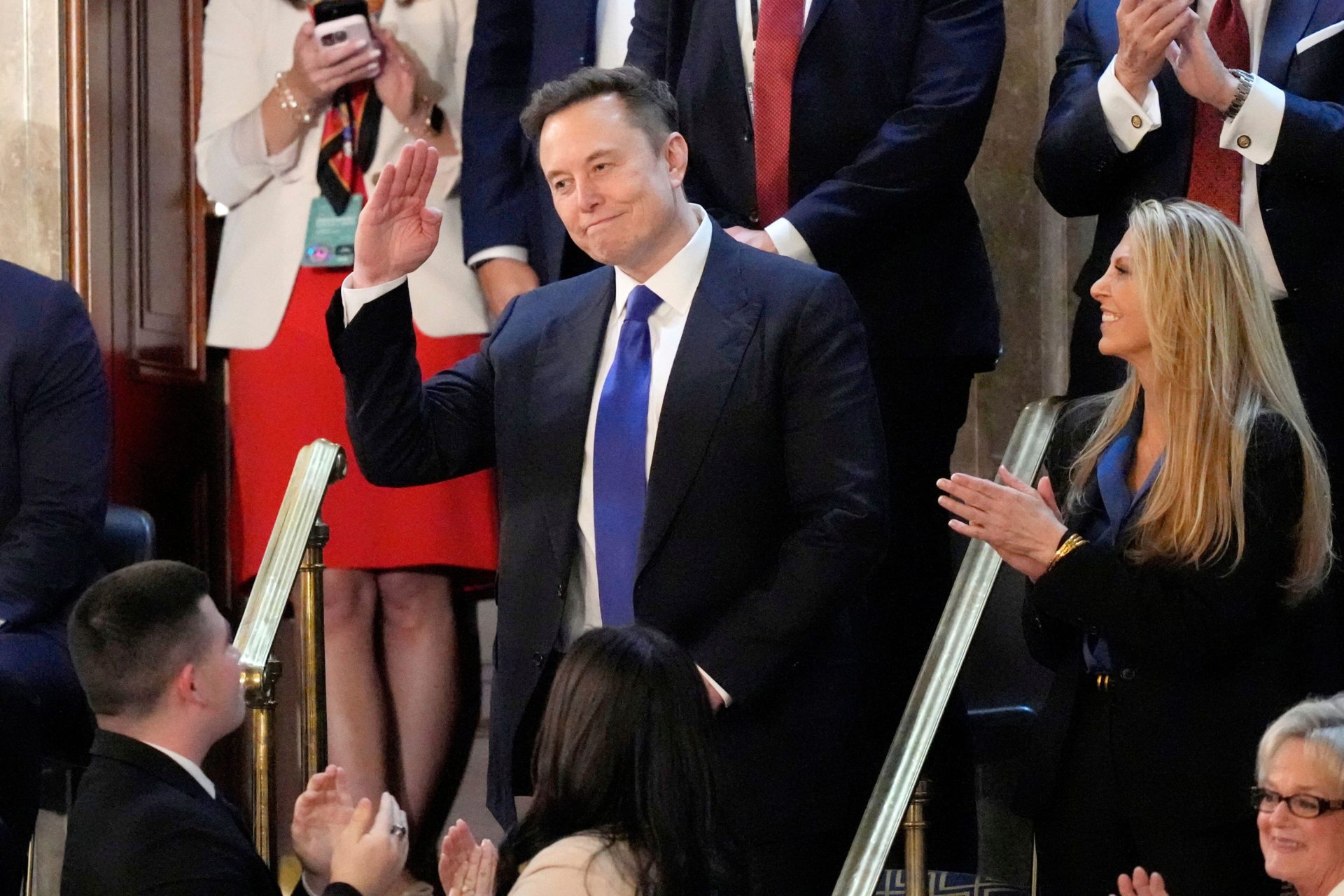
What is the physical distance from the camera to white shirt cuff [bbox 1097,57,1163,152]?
360 cm

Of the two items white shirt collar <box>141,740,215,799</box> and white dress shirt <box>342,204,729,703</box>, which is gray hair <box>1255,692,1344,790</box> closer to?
white dress shirt <box>342,204,729,703</box>

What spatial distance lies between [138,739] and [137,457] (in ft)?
7.65

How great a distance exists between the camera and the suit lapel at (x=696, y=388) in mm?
3076

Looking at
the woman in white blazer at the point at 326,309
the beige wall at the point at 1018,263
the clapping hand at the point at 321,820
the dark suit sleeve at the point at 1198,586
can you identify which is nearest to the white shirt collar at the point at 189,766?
the clapping hand at the point at 321,820

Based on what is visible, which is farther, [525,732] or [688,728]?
[525,732]

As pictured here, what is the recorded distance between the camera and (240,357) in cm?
486

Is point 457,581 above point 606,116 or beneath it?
beneath

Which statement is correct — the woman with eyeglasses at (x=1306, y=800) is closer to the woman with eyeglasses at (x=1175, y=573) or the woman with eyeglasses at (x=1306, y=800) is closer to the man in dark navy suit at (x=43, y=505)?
the woman with eyeglasses at (x=1175, y=573)

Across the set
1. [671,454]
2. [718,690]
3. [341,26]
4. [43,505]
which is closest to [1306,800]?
[718,690]

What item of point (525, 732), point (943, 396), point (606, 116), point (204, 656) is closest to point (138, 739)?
point (204, 656)

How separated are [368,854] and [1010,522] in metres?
1.11

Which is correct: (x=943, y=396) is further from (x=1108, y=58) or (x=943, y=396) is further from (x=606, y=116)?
(x=606, y=116)

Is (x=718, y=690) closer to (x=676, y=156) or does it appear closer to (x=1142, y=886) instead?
(x=1142, y=886)

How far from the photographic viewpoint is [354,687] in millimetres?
4543
